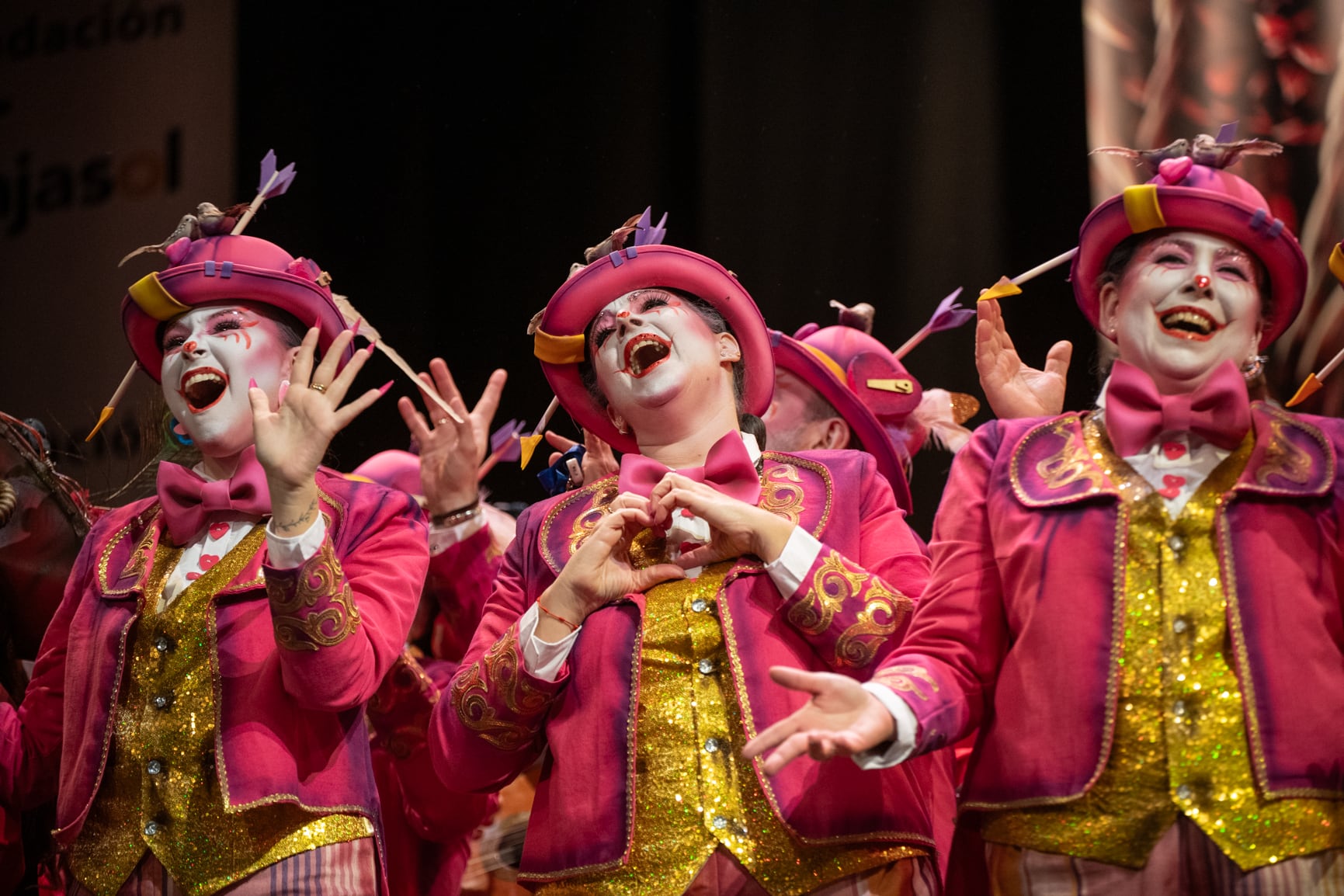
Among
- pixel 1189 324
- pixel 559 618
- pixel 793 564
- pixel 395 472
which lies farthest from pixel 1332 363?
pixel 395 472

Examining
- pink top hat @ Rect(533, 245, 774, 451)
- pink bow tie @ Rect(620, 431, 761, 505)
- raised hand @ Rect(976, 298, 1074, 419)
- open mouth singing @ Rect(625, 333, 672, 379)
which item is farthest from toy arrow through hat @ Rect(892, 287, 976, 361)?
pink bow tie @ Rect(620, 431, 761, 505)

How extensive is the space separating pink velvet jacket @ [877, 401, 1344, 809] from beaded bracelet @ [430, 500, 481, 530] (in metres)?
1.65

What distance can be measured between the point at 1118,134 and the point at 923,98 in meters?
0.65

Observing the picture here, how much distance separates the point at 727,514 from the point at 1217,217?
87 centimetres

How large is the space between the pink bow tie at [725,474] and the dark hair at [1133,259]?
644mm

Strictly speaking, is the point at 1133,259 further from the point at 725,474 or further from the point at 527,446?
the point at 527,446

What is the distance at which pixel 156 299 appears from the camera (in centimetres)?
285

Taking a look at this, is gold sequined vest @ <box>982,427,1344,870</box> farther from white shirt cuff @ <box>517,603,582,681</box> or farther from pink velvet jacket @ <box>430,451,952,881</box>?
white shirt cuff @ <box>517,603,582,681</box>

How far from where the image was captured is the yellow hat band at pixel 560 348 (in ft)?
9.19

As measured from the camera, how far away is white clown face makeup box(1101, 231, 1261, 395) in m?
2.26

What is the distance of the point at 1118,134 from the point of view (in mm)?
3516

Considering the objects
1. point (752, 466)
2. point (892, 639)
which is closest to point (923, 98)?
point (752, 466)

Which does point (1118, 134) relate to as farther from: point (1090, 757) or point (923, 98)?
point (1090, 757)

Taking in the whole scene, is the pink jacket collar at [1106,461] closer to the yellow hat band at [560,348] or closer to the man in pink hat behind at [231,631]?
the yellow hat band at [560,348]
